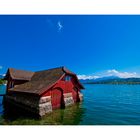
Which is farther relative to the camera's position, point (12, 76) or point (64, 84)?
point (12, 76)

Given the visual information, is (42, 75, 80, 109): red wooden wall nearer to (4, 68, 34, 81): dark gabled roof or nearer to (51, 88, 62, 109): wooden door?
(51, 88, 62, 109): wooden door

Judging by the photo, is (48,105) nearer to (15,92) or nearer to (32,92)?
(32,92)

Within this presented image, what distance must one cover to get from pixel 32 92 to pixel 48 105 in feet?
7.98

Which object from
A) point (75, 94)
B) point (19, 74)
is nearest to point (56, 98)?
point (75, 94)

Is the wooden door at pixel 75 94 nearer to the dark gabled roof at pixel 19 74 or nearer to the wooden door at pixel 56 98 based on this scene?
the wooden door at pixel 56 98

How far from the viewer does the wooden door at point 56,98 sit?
22.1 m

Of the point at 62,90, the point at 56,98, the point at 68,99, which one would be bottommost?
the point at 68,99

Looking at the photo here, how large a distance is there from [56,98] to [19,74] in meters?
12.4

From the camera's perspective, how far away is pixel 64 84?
79.6 ft

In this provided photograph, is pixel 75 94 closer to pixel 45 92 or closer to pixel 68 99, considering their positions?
pixel 68 99

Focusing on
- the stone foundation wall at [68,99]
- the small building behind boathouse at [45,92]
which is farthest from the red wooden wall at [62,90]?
the stone foundation wall at [68,99]

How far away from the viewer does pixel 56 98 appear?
22.7m
